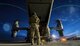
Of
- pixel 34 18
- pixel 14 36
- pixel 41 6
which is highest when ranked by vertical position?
pixel 41 6

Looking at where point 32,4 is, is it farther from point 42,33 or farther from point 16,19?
point 16,19

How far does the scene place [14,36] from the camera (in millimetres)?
22672

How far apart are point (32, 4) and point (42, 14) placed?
7.36 feet

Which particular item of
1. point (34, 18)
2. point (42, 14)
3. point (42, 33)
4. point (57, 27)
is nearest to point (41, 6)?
point (42, 14)

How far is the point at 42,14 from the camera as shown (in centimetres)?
1470

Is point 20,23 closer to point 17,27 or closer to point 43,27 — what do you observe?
point 17,27

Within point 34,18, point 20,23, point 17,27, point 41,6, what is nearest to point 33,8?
point 41,6

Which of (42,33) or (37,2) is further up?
(37,2)

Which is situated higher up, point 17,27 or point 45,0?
point 45,0

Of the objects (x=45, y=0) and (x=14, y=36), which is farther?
(x=14, y=36)

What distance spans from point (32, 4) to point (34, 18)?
264 centimetres

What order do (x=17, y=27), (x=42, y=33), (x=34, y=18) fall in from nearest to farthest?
1. (x=34, y=18)
2. (x=42, y=33)
3. (x=17, y=27)

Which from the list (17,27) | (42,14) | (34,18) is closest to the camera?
(34,18)

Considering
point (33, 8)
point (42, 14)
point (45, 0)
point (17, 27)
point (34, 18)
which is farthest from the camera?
point (17, 27)
